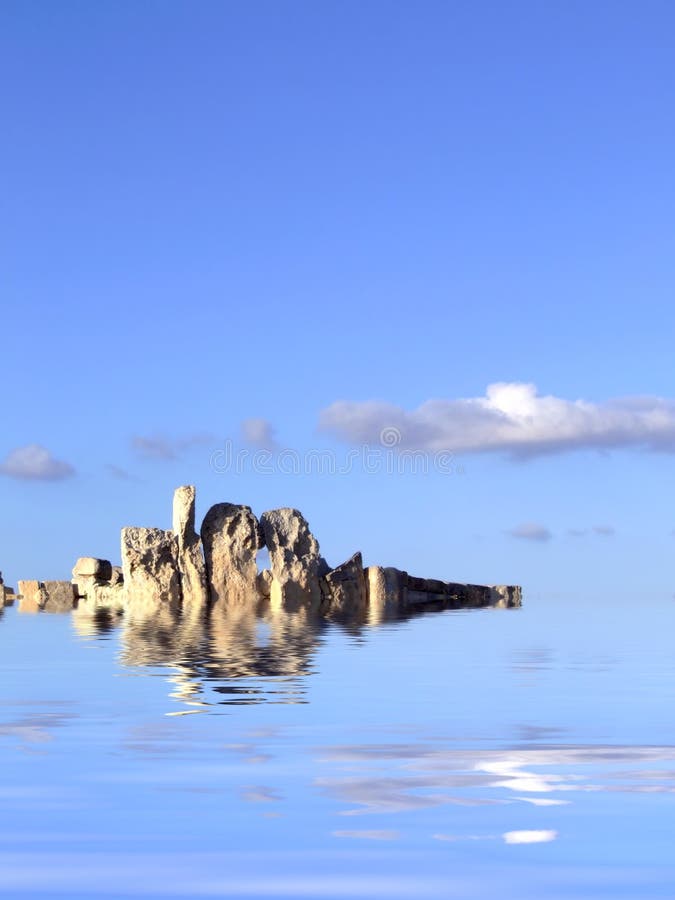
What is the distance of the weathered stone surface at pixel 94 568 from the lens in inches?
1481

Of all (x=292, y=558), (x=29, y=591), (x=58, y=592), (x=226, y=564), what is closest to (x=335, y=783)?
(x=226, y=564)

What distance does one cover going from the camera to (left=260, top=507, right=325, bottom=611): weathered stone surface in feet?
114

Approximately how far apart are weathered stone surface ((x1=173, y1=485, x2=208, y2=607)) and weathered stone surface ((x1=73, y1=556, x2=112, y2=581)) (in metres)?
4.14

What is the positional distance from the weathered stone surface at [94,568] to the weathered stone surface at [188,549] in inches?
163

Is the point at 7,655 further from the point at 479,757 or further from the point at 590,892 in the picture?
the point at 590,892

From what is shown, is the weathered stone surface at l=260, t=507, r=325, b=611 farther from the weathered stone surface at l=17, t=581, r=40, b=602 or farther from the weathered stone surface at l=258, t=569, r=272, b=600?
the weathered stone surface at l=17, t=581, r=40, b=602

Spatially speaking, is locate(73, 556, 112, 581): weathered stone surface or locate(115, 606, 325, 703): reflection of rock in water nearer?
locate(115, 606, 325, 703): reflection of rock in water

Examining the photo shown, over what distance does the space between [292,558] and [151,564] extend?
4283 millimetres

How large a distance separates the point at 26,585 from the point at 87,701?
33.6 meters

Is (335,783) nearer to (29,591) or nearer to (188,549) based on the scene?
(188,549)

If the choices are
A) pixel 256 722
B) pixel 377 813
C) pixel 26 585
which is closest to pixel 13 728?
pixel 256 722

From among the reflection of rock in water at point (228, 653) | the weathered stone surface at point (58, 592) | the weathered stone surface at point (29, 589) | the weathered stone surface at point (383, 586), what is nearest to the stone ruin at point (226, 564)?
the weathered stone surface at point (383, 586)

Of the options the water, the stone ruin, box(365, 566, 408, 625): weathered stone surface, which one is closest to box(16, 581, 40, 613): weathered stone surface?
the stone ruin

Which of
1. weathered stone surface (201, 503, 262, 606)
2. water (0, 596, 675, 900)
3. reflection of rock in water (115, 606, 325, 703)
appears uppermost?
weathered stone surface (201, 503, 262, 606)
